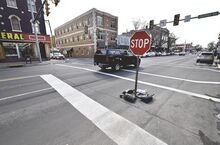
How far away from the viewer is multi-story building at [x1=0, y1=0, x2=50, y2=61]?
59.0ft

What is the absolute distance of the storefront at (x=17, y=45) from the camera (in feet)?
59.6

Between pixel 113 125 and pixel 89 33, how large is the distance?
1195 inches

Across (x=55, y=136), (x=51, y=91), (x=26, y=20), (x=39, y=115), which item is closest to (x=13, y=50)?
(x=26, y=20)

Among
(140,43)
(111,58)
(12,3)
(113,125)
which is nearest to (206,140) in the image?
(113,125)

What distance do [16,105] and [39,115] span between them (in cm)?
133

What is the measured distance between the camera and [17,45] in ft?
64.2

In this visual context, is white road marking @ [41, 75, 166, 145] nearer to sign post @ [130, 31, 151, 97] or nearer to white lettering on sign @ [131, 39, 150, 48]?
sign post @ [130, 31, 151, 97]

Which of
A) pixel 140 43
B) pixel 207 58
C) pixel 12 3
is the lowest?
pixel 207 58

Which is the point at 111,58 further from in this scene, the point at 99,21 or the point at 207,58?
the point at 99,21

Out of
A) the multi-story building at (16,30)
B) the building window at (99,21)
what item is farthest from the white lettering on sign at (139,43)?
the building window at (99,21)

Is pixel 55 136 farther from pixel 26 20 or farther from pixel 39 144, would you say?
pixel 26 20

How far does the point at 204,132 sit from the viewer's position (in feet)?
8.94

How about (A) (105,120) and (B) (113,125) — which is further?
(A) (105,120)

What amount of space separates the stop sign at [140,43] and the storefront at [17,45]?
20686mm
